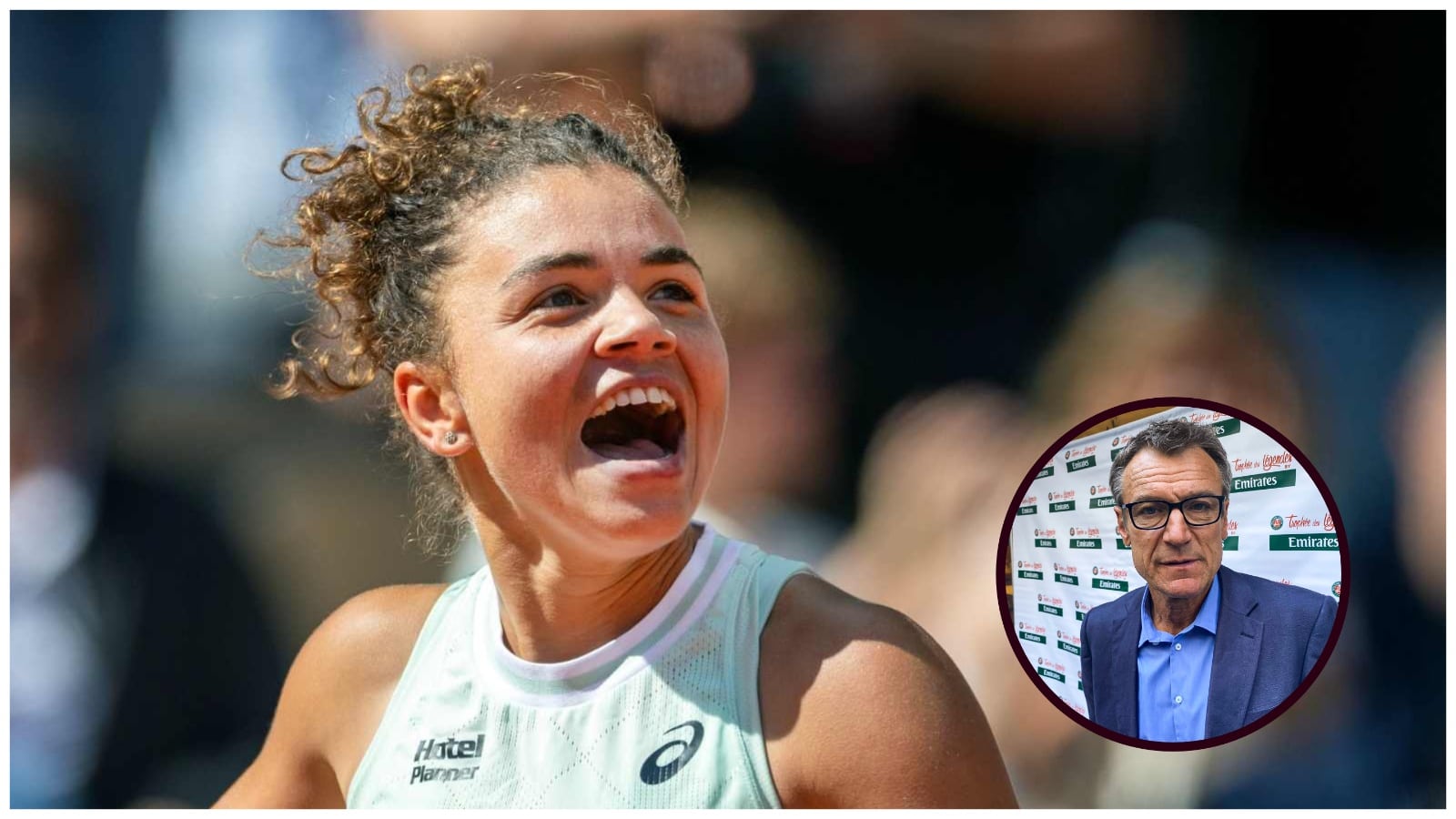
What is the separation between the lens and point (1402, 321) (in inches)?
98.0

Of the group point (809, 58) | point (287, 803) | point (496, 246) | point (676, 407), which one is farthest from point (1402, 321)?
point (287, 803)

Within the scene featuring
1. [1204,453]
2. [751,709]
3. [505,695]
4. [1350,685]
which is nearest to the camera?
[751,709]

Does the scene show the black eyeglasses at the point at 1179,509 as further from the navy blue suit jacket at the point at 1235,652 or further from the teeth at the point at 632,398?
the teeth at the point at 632,398

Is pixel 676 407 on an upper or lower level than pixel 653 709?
upper

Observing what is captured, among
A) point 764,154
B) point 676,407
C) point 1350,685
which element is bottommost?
point 1350,685

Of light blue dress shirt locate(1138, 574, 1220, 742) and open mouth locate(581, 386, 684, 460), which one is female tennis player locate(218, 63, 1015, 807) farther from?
light blue dress shirt locate(1138, 574, 1220, 742)

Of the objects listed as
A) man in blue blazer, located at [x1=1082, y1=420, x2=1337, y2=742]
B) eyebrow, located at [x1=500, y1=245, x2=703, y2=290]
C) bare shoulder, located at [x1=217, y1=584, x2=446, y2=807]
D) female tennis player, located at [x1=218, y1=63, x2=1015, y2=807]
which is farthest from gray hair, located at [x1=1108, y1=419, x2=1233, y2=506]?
bare shoulder, located at [x1=217, y1=584, x2=446, y2=807]

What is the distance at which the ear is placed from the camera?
5.13 feet

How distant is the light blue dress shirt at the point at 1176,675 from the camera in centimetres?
164

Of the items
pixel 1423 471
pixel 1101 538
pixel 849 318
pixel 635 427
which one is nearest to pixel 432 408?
pixel 635 427

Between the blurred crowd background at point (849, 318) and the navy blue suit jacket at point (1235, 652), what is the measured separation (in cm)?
62

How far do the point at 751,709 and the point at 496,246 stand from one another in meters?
0.65

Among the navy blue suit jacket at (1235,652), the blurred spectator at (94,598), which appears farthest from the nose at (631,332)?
the blurred spectator at (94,598)

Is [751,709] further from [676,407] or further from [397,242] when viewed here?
[397,242]
